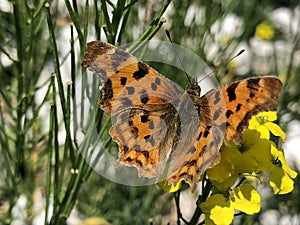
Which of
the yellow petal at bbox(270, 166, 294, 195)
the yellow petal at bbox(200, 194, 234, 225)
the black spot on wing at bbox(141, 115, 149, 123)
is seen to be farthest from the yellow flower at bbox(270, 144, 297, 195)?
the black spot on wing at bbox(141, 115, 149, 123)

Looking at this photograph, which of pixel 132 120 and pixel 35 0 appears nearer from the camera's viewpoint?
pixel 132 120

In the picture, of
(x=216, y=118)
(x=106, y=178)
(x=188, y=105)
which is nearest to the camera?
(x=216, y=118)

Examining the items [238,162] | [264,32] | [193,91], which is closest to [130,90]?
[193,91]

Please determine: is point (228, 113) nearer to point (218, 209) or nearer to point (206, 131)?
point (206, 131)

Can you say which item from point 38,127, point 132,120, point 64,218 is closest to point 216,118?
point 132,120

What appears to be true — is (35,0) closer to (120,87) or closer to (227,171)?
(120,87)

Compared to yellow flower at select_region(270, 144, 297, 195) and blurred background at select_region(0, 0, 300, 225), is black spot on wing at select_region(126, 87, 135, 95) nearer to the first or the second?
blurred background at select_region(0, 0, 300, 225)

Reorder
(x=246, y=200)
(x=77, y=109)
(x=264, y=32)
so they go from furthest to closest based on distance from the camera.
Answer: (x=264, y=32)
(x=77, y=109)
(x=246, y=200)
